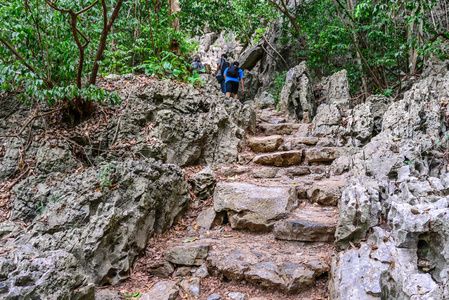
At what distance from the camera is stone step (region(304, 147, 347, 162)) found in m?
5.84

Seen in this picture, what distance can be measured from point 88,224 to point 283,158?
3882 millimetres

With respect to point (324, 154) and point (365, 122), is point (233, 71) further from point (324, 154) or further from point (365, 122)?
point (324, 154)

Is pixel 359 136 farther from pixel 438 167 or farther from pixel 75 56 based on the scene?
pixel 75 56

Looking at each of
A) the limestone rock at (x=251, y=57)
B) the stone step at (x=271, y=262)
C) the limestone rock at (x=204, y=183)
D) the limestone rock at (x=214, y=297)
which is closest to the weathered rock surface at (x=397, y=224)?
the stone step at (x=271, y=262)

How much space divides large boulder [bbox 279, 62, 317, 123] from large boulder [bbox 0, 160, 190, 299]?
5968mm

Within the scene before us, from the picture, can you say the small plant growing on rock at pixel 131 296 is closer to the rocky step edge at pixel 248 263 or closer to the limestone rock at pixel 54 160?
the rocky step edge at pixel 248 263

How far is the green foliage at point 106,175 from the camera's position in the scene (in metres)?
3.70

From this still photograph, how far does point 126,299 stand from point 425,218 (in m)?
2.92

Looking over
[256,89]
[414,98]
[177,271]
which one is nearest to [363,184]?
[177,271]

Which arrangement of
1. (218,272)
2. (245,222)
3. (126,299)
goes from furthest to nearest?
(245,222) < (218,272) < (126,299)

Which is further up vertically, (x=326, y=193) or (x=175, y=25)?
(x=175, y=25)

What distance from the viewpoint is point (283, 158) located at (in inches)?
232

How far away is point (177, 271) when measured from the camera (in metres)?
3.41

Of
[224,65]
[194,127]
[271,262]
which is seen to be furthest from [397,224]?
[224,65]
